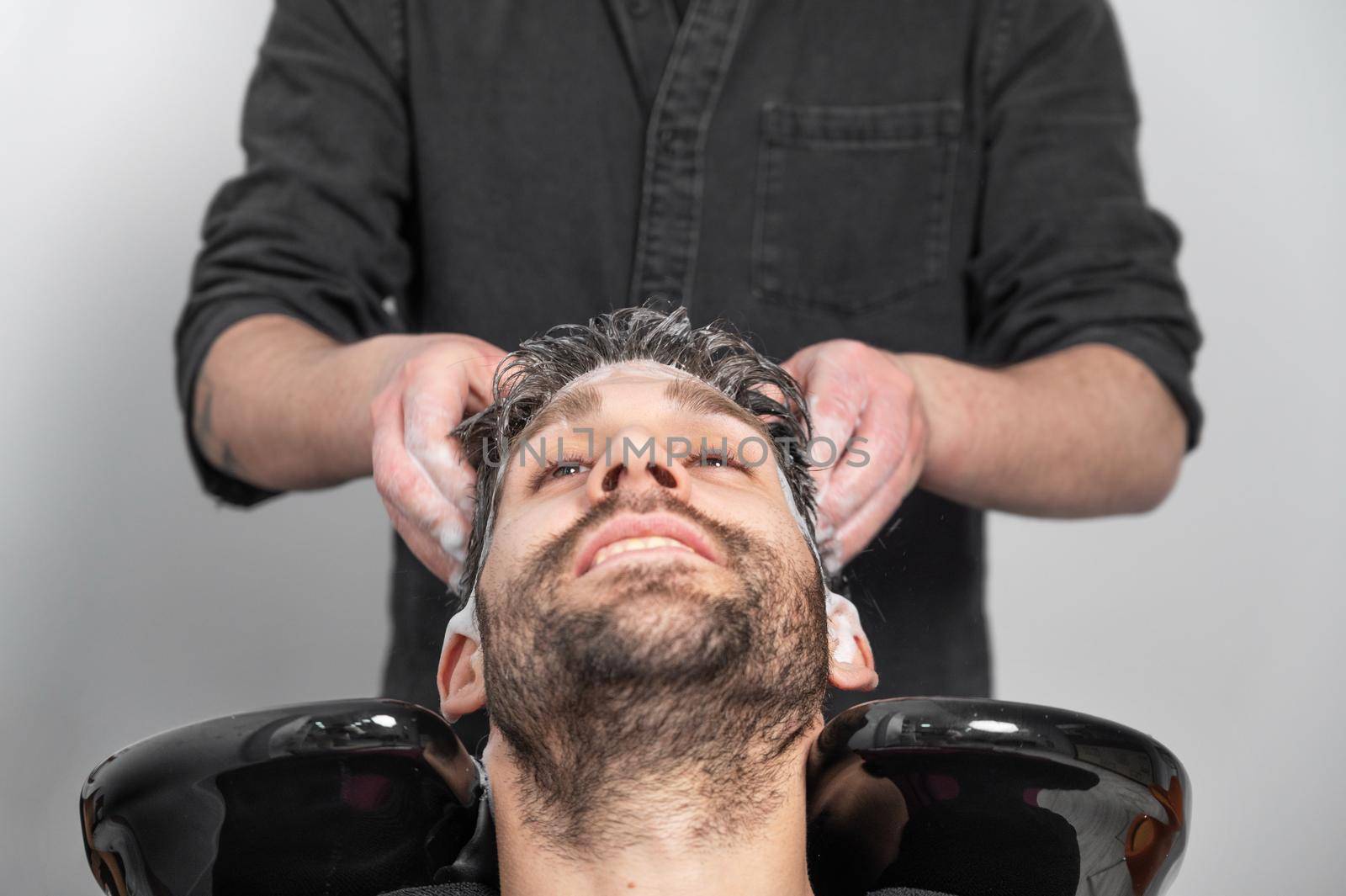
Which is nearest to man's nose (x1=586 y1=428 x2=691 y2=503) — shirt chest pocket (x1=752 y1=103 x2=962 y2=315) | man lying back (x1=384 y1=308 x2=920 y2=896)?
man lying back (x1=384 y1=308 x2=920 y2=896)

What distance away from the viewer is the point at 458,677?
2.94 feet

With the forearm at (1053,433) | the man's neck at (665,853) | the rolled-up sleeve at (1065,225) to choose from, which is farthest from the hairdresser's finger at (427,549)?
the rolled-up sleeve at (1065,225)

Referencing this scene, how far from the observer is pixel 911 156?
3.85ft

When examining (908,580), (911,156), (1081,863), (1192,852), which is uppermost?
(911,156)

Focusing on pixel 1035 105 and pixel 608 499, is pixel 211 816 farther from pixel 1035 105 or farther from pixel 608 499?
pixel 1035 105

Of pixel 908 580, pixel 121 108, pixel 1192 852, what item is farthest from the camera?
pixel 121 108

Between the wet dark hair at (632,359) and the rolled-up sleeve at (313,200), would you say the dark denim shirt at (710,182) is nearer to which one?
the rolled-up sleeve at (313,200)

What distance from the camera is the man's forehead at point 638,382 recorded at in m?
0.89

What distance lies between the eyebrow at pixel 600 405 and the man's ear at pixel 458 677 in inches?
5.5

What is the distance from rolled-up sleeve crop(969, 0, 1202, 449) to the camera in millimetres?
1181

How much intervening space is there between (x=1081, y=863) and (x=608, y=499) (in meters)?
0.37

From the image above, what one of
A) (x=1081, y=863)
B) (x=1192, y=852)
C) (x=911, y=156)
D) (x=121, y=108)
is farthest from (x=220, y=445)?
(x=1192, y=852)

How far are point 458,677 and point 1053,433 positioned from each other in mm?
521

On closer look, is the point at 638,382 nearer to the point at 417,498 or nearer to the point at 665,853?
the point at 417,498
